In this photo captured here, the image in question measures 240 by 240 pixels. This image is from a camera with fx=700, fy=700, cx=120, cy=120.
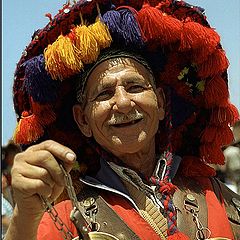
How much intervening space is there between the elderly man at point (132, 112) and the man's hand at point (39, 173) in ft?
1.60

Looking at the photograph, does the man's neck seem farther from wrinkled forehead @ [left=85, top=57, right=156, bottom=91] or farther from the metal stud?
wrinkled forehead @ [left=85, top=57, right=156, bottom=91]

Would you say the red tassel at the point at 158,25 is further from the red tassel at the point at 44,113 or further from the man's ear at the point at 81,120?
the red tassel at the point at 44,113

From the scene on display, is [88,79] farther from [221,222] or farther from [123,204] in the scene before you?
[221,222]

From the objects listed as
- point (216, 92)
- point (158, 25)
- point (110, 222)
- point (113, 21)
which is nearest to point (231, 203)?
point (216, 92)

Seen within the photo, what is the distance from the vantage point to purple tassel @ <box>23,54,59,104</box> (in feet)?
9.32

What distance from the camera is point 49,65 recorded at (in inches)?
110

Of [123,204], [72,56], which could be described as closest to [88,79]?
[72,56]

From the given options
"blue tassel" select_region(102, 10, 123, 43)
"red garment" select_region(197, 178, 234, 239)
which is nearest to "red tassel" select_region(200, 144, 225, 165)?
"red garment" select_region(197, 178, 234, 239)

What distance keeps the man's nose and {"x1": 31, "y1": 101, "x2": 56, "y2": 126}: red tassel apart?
1.21 ft

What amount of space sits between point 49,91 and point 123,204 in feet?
1.85

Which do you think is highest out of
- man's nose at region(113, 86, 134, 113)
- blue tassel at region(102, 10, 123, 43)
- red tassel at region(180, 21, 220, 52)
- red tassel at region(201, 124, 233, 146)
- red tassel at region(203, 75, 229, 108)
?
blue tassel at region(102, 10, 123, 43)

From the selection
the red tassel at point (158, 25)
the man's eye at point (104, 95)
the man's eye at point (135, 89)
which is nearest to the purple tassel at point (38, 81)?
the man's eye at point (104, 95)

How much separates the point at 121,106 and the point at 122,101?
0.07 ft

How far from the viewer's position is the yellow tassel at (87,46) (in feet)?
9.12
